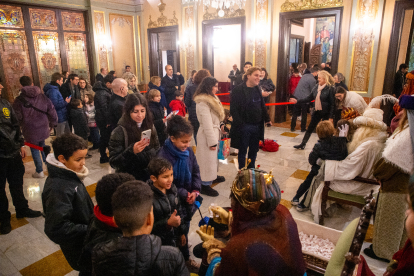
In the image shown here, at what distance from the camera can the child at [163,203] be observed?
68.2 inches

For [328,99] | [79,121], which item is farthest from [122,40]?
[328,99]

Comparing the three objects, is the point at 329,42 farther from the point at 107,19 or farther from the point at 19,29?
the point at 19,29

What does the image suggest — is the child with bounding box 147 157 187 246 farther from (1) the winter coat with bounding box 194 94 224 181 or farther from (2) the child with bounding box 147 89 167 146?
(2) the child with bounding box 147 89 167 146

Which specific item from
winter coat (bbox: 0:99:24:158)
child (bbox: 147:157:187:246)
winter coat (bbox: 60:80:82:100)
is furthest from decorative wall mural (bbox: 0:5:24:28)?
child (bbox: 147:157:187:246)

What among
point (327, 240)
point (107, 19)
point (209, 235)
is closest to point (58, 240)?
point (209, 235)

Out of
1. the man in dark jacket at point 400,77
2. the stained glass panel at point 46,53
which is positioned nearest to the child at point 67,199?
the man in dark jacket at point 400,77

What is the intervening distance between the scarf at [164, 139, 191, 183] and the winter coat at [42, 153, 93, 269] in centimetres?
75

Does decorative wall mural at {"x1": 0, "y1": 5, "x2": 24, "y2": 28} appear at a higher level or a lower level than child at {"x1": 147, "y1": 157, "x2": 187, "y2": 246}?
higher

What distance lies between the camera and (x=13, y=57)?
25.8 ft

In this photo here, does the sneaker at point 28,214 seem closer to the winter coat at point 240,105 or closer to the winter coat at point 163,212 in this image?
the winter coat at point 163,212

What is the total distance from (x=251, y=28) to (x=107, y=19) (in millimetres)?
5341

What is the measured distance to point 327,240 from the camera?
2.22 meters

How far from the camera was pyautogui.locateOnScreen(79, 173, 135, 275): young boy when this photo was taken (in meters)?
1.34

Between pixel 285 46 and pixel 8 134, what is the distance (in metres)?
6.71
